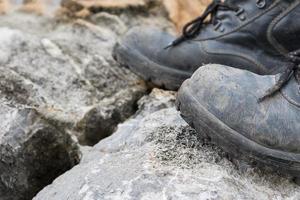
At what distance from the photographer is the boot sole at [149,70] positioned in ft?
7.12

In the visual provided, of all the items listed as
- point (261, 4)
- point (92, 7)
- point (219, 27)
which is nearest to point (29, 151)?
point (219, 27)

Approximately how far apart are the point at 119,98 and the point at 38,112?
0.43 m

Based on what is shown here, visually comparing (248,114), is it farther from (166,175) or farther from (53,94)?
(53,94)

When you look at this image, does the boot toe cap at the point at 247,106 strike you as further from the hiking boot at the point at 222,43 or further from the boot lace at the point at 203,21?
the boot lace at the point at 203,21

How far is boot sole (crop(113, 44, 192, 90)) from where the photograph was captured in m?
2.17

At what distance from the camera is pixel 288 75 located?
1.54 meters

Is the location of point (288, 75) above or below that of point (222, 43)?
above

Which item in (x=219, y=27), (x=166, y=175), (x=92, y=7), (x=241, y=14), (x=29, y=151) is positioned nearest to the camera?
(x=166, y=175)

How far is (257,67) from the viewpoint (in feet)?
6.42

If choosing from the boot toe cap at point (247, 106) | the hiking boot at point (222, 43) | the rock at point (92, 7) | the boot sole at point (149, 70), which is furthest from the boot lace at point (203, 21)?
the rock at point (92, 7)

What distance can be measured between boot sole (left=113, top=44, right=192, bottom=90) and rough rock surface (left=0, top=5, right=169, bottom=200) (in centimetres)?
10

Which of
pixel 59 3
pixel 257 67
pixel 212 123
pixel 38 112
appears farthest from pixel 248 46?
pixel 59 3

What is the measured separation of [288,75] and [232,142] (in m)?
0.26

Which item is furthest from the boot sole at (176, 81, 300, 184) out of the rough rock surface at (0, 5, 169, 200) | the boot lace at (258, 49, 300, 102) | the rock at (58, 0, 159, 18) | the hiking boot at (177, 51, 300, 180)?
the rock at (58, 0, 159, 18)
